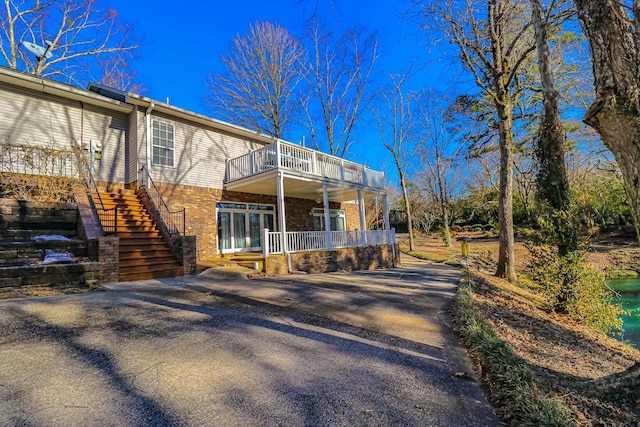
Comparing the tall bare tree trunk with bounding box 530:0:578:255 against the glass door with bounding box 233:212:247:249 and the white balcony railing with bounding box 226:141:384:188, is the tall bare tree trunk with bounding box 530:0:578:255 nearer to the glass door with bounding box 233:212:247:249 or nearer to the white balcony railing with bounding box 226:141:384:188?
the white balcony railing with bounding box 226:141:384:188

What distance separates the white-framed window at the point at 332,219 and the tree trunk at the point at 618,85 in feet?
45.5

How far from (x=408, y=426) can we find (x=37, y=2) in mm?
25797

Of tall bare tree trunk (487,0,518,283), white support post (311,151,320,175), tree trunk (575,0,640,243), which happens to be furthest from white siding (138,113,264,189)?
tree trunk (575,0,640,243)

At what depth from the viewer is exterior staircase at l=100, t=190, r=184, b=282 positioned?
24.7ft

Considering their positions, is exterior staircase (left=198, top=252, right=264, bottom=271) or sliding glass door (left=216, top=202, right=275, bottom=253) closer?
exterior staircase (left=198, top=252, right=264, bottom=271)

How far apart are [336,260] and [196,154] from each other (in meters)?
6.87

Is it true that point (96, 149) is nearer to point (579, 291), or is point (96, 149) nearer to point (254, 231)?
point (254, 231)

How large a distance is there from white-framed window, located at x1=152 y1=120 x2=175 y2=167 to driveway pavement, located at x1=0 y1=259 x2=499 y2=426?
6.73 m

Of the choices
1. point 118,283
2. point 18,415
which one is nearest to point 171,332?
point 18,415

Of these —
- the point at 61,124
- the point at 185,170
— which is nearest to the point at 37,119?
the point at 61,124

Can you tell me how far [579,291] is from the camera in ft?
21.8

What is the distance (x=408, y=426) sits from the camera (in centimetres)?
211

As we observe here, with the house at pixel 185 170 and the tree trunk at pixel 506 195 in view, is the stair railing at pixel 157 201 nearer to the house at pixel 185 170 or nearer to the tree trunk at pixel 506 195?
the house at pixel 185 170

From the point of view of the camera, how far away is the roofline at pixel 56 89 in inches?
339
